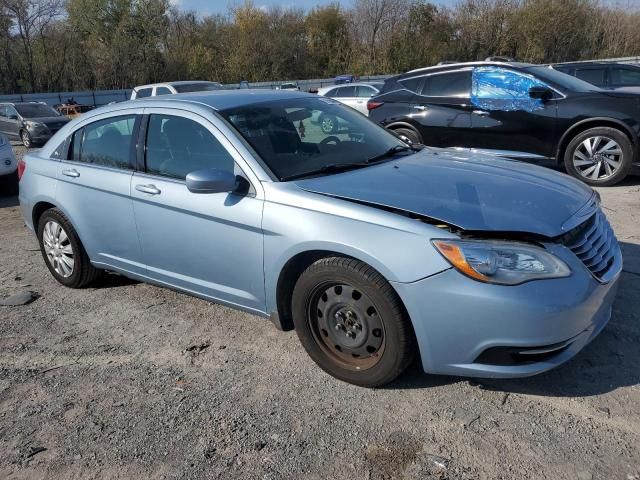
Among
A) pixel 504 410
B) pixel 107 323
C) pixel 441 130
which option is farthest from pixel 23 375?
pixel 441 130

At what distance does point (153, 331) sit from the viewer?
13.2ft

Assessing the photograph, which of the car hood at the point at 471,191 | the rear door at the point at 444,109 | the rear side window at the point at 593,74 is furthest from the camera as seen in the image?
the rear side window at the point at 593,74

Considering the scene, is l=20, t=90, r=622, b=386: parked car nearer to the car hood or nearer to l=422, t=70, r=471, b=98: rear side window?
the car hood

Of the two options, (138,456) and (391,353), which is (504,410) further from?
(138,456)

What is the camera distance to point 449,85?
8.50 meters

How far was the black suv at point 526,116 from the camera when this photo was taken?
7.29m

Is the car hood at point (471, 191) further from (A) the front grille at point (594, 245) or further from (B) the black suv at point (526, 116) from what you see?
(B) the black suv at point (526, 116)

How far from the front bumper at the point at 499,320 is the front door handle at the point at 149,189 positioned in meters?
1.86

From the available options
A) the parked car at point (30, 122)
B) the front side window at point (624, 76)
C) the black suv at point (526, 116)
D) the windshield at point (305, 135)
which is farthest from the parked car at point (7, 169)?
the front side window at point (624, 76)

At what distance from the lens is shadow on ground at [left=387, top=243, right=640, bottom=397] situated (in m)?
3.00

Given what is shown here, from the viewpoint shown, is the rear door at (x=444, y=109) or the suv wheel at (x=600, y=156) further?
the rear door at (x=444, y=109)

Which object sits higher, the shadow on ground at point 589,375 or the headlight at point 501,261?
the headlight at point 501,261

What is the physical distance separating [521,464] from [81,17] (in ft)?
183

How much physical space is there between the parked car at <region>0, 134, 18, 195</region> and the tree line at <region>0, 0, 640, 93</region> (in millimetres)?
37386
